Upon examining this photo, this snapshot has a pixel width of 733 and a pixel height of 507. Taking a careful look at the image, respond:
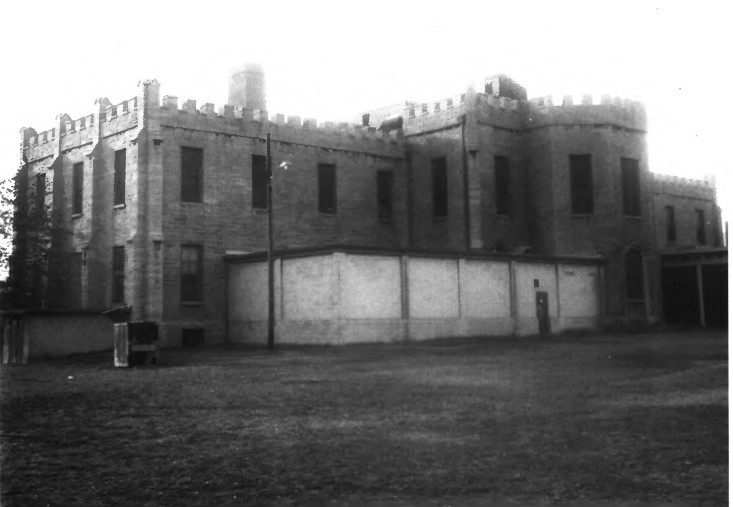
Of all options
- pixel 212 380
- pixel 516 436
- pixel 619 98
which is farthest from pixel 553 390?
pixel 619 98

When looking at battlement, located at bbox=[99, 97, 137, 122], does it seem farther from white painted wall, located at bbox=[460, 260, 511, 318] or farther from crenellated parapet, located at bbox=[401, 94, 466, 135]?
white painted wall, located at bbox=[460, 260, 511, 318]

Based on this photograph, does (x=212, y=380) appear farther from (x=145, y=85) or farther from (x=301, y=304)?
(x=145, y=85)

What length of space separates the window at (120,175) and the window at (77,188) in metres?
2.57

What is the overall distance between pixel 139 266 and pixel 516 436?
79.3 feet

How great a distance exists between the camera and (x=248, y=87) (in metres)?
37.3

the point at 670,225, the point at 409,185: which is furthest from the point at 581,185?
the point at 670,225

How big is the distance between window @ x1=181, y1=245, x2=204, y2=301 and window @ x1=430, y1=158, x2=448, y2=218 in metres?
11.6

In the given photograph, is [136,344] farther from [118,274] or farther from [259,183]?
[259,183]

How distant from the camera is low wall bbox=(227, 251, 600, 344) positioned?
27578mm

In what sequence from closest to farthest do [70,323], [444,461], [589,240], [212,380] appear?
1. [444,461]
2. [212,380]
3. [70,323]
4. [589,240]

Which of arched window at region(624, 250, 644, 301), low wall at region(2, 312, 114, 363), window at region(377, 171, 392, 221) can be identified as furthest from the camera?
window at region(377, 171, 392, 221)

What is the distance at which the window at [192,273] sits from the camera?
104 feet

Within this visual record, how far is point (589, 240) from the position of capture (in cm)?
3609

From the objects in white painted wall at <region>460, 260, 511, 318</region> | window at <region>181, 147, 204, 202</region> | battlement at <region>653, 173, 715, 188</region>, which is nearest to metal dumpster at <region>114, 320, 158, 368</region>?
window at <region>181, 147, 204, 202</region>
